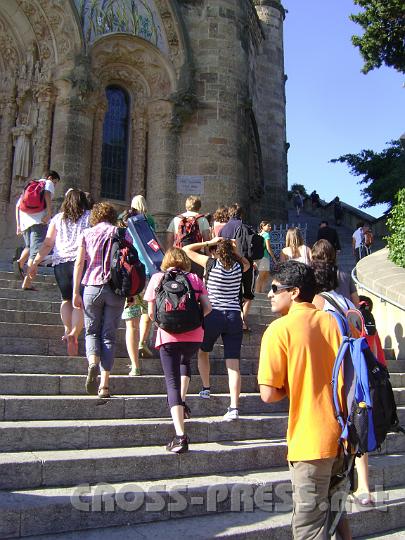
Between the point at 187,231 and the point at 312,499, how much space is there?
4929 millimetres

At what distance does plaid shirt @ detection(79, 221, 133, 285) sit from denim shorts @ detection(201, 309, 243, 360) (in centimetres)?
115

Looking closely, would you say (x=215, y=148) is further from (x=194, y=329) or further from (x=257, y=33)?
(x=194, y=329)

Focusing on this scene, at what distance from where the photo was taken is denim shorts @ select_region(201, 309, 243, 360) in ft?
18.7

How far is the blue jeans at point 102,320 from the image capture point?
5.30 metres

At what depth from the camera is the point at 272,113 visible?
78.3 feet

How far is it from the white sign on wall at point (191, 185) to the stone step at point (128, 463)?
12.2 meters

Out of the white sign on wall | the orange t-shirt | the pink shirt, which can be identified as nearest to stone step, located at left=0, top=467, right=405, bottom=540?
the pink shirt

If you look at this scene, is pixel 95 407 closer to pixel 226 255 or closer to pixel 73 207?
pixel 226 255

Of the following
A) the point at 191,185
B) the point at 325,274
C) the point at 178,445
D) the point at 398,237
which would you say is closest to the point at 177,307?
the point at 178,445

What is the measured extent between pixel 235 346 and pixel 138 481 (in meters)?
1.74

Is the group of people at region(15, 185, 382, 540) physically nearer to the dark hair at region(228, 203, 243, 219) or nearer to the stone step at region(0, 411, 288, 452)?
the dark hair at region(228, 203, 243, 219)

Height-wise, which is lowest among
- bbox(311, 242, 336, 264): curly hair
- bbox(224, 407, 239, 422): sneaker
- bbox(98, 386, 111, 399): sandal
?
bbox(224, 407, 239, 422): sneaker

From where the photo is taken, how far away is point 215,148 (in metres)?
17.0

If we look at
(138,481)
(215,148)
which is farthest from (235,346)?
(215,148)
